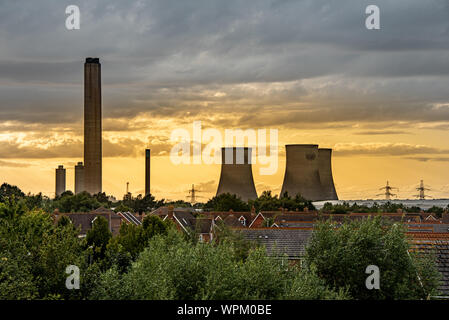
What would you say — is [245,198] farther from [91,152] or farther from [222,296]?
[222,296]

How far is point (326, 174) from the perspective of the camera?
11106 cm

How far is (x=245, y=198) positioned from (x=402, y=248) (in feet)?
283

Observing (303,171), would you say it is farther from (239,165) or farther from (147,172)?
(147,172)

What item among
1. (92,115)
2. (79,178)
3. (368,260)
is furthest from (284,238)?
(79,178)

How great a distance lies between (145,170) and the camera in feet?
473

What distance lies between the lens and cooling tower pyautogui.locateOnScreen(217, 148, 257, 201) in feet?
318

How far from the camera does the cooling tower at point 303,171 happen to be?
97188 mm

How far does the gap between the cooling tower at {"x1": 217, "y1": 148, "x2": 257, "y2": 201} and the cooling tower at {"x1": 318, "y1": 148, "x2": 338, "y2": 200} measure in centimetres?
1660

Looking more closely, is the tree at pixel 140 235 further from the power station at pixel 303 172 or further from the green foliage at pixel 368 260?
the power station at pixel 303 172

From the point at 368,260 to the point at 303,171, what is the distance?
81.5m

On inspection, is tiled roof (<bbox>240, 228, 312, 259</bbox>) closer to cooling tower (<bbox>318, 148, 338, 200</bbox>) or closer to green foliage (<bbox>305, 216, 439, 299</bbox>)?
green foliage (<bbox>305, 216, 439, 299</bbox>)

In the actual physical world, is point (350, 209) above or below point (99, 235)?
below
